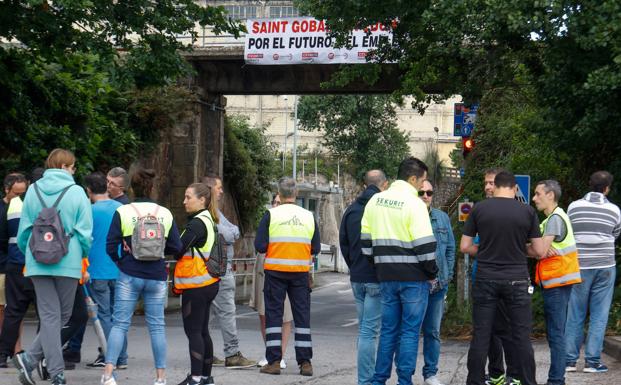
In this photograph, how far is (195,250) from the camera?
970 cm

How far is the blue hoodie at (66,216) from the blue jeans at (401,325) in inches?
96.9

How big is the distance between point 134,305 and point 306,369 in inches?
89.6

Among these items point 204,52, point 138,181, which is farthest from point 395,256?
point 204,52

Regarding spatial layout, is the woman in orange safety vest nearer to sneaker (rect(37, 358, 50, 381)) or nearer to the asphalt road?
the asphalt road

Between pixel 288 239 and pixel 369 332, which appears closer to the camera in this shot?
pixel 369 332

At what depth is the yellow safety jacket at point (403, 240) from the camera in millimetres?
8961

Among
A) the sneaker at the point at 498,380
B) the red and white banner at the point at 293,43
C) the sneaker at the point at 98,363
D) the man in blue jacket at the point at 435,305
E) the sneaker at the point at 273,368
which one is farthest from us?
the red and white banner at the point at 293,43

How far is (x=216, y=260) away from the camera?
9.81 m

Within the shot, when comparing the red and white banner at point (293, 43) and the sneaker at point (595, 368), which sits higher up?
the red and white banner at point (293, 43)

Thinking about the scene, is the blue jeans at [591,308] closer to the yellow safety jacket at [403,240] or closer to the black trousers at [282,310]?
the black trousers at [282,310]

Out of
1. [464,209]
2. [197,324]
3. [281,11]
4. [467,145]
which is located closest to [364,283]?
[197,324]

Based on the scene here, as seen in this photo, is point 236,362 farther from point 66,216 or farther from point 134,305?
point 66,216

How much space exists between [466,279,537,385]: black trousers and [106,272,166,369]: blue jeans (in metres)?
2.60

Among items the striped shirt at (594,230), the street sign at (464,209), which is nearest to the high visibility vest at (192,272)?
the striped shirt at (594,230)
